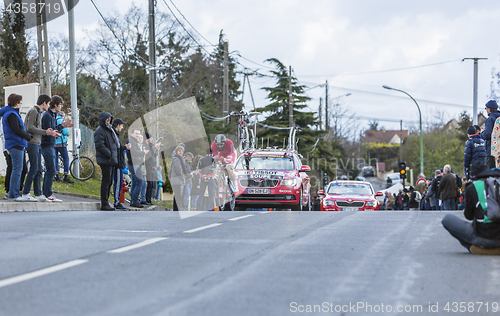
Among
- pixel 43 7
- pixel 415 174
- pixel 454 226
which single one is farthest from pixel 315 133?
pixel 454 226

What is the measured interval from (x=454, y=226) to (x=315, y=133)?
50577 millimetres

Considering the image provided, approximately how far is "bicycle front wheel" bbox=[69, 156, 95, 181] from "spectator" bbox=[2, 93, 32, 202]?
8.14 metres

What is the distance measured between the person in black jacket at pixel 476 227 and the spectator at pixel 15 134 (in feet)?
26.1

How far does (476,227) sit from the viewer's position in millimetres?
6809

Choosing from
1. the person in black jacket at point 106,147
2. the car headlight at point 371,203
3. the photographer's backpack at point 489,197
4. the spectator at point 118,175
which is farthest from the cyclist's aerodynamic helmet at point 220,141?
the photographer's backpack at point 489,197

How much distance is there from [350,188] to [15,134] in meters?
12.1

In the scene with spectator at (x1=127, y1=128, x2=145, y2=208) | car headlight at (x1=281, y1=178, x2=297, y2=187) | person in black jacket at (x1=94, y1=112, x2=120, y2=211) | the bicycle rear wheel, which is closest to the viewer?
person in black jacket at (x1=94, y1=112, x2=120, y2=211)

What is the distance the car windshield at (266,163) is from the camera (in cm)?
1686

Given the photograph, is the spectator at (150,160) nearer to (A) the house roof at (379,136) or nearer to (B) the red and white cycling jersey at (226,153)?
(B) the red and white cycling jersey at (226,153)

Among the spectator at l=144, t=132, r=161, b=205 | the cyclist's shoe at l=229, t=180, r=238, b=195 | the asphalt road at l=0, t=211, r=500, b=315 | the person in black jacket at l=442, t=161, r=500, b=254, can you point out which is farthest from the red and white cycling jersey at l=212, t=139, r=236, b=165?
the person in black jacket at l=442, t=161, r=500, b=254

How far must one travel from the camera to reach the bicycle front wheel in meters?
20.1

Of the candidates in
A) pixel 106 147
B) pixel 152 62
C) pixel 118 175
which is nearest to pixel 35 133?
pixel 106 147

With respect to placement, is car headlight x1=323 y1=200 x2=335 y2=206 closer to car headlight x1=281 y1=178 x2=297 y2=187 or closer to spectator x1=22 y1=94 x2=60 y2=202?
car headlight x1=281 y1=178 x2=297 y2=187

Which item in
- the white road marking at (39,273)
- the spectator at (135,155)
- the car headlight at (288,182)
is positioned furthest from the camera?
the car headlight at (288,182)
